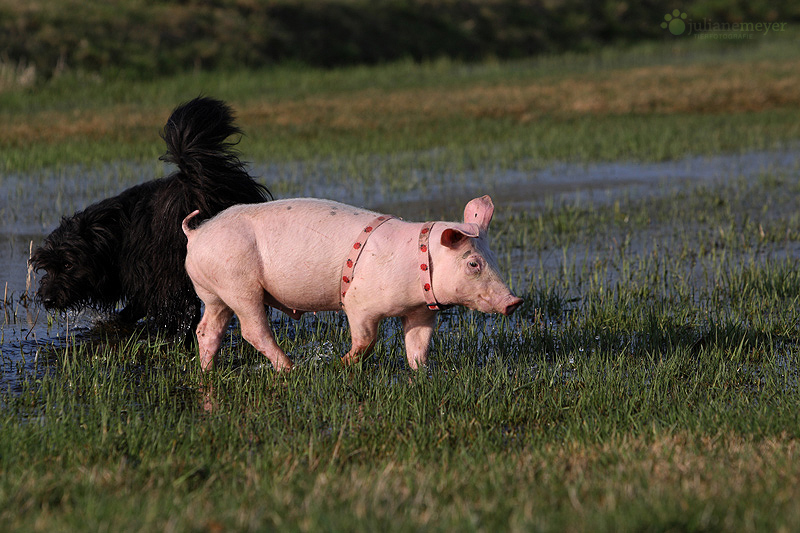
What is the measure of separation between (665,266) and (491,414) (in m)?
4.09

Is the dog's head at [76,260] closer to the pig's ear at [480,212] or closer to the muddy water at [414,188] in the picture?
the muddy water at [414,188]

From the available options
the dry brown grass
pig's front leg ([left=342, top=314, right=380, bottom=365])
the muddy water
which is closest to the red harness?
pig's front leg ([left=342, top=314, right=380, bottom=365])

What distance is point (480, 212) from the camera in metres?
5.11

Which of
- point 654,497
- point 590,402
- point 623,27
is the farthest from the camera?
point 623,27

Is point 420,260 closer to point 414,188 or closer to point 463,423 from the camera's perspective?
point 463,423

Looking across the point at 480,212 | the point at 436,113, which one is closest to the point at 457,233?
the point at 480,212

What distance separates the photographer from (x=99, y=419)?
4809 millimetres

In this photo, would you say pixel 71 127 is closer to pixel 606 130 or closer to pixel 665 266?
pixel 606 130

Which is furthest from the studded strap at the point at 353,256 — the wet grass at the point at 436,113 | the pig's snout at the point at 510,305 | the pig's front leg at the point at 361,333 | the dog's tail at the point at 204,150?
the wet grass at the point at 436,113

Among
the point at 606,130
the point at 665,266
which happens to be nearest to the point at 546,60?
the point at 606,130

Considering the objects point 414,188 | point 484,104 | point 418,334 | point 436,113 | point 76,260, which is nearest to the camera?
point 418,334

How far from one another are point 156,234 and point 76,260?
0.70m

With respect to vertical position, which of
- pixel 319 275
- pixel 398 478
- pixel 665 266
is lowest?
pixel 665 266

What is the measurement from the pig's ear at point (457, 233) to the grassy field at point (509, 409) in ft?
2.54
